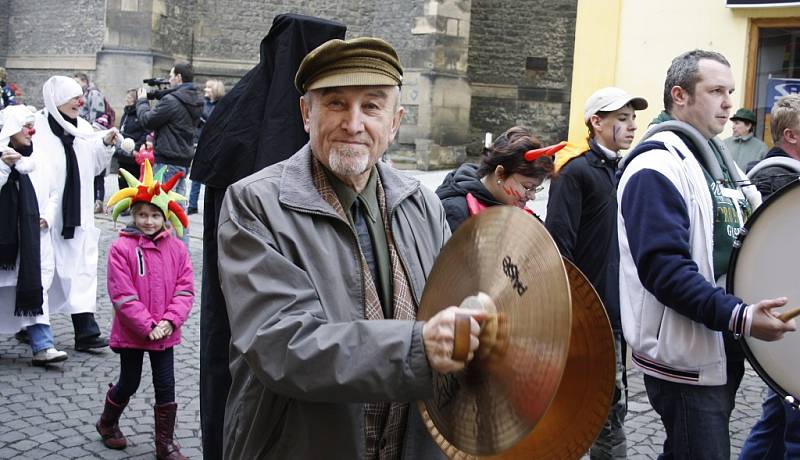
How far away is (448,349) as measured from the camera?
1.88 metres

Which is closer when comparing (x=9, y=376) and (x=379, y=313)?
(x=379, y=313)

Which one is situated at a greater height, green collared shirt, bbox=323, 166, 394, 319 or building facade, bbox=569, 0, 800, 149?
building facade, bbox=569, 0, 800, 149

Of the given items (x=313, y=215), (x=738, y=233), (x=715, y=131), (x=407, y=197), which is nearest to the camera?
(x=313, y=215)

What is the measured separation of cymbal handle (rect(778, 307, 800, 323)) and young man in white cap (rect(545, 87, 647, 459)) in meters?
1.76

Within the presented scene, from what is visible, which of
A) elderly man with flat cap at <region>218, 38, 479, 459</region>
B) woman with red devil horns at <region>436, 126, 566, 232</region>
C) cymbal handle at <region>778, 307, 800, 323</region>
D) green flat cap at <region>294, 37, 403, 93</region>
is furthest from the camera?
woman with red devil horns at <region>436, 126, 566, 232</region>

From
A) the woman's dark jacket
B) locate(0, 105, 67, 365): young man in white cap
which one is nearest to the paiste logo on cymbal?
the woman's dark jacket

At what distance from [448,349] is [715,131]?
2.08 meters

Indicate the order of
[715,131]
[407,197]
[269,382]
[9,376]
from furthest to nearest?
1. [9,376]
2. [715,131]
3. [407,197]
4. [269,382]

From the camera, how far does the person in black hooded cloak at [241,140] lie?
325 centimetres

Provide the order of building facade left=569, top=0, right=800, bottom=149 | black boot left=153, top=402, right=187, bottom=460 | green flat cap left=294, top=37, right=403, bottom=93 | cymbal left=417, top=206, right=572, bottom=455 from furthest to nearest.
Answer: building facade left=569, top=0, right=800, bottom=149
black boot left=153, top=402, right=187, bottom=460
green flat cap left=294, top=37, right=403, bottom=93
cymbal left=417, top=206, right=572, bottom=455

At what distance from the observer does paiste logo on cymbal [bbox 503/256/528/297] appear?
1791mm

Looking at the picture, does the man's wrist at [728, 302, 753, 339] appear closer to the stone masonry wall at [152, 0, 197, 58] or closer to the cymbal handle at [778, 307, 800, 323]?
the cymbal handle at [778, 307, 800, 323]

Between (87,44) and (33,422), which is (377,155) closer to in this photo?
(33,422)

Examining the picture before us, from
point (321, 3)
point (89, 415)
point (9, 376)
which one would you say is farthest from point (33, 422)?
point (321, 3)
